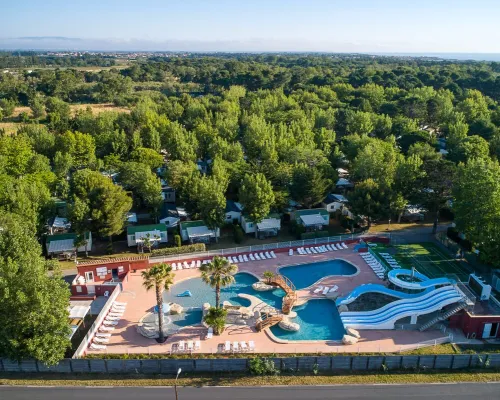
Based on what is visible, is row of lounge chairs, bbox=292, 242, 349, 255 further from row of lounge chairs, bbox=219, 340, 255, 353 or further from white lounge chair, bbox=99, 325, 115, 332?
white lounge chair, bbox=99, 325, 115, 332

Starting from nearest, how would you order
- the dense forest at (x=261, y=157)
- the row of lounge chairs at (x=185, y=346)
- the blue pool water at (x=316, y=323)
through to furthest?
the row of lounge chairs at (x=185, y=346) < the blue pool water at (x=316, y=323) < the dense forest at (x=261, y=157)

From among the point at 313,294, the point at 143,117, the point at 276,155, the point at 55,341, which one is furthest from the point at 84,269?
the point at 143,117

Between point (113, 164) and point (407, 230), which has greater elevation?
point (113, 164)

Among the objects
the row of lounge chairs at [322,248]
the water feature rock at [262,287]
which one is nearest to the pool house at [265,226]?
the row of lounge chairs at [322,248]

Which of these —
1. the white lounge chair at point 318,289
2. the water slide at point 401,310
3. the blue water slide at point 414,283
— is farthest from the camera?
the white lounge chair at point 318,289

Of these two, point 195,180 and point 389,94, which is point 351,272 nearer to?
point 195,180

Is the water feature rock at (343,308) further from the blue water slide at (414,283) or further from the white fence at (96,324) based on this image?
the white fence at (96,324)
